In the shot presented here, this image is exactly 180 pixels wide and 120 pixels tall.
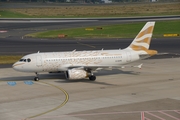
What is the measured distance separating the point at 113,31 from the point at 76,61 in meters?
68.9

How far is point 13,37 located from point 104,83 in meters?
68.6

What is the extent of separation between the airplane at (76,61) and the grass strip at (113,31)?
180 feet

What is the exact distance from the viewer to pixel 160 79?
5906cm

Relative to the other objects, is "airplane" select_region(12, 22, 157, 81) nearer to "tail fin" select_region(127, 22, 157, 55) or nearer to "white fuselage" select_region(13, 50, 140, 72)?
"white fuselage" select_region(13, 50, 140, 72)

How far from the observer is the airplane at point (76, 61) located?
5772 cm

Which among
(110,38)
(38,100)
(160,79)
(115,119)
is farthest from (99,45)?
(115,119)

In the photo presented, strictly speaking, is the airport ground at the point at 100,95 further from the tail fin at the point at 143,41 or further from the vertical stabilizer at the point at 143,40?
the vertical stabilizer at the point at 143,40

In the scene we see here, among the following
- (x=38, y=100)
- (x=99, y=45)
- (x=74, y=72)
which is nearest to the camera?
(x=38, y=100)

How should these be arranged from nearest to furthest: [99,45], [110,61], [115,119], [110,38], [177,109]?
[115,119] → [177,109] → [110,61] → [99,45] → [110,38]

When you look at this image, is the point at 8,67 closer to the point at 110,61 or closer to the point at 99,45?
the point at 110,61

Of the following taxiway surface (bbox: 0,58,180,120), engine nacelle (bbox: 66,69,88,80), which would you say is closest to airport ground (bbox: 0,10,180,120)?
taxiway surface (bbox: 0,58,180,120)

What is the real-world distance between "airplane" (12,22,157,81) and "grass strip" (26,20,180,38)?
180 ft

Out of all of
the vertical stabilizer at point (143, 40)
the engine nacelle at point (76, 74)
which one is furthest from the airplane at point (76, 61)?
the vertical stabilizer at point (143, 40)

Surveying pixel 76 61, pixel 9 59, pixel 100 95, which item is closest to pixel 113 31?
pixel 9 59
